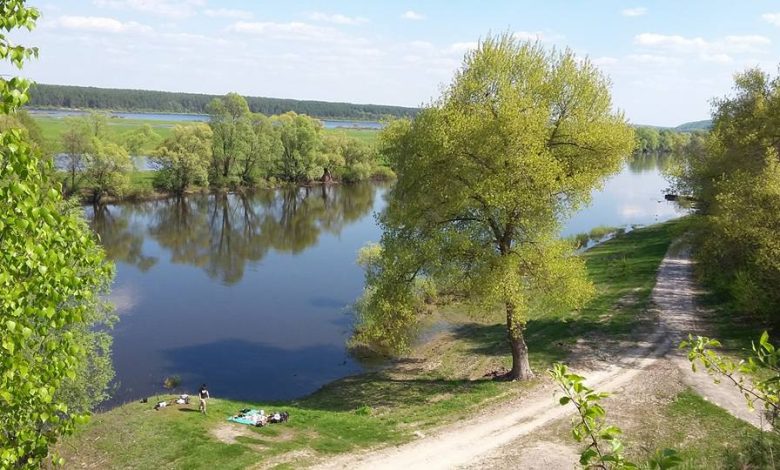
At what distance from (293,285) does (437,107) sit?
2775 centimetres

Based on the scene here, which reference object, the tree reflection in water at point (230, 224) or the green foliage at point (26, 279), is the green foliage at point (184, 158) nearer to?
the tree reflection in water at point (230, 224)

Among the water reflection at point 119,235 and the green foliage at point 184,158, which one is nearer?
the water reflection at point 119,235

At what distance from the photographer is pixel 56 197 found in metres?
6.72

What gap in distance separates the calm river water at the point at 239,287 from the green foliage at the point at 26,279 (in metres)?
22.8

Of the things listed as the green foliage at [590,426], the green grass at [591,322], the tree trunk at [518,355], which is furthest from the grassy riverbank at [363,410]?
the green foliage at [590,426]

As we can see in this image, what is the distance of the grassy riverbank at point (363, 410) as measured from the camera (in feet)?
60.9

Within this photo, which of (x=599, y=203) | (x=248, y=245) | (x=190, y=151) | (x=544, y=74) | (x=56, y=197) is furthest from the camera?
(x=599, y=203)

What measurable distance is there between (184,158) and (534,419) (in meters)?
77.6

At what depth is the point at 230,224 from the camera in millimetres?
72188

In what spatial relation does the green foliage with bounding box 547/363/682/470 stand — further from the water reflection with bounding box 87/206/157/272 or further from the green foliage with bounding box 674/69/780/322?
the water reflection with bounding box 87/206/157/272

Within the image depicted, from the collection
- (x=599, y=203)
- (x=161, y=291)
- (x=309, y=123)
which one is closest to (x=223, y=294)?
(x=161, y=291)

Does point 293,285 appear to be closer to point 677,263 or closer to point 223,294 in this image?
point 223,294

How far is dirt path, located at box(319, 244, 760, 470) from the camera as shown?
17594 mm

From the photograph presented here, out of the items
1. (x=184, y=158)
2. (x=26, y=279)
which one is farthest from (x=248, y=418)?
(x=184, y=158)
